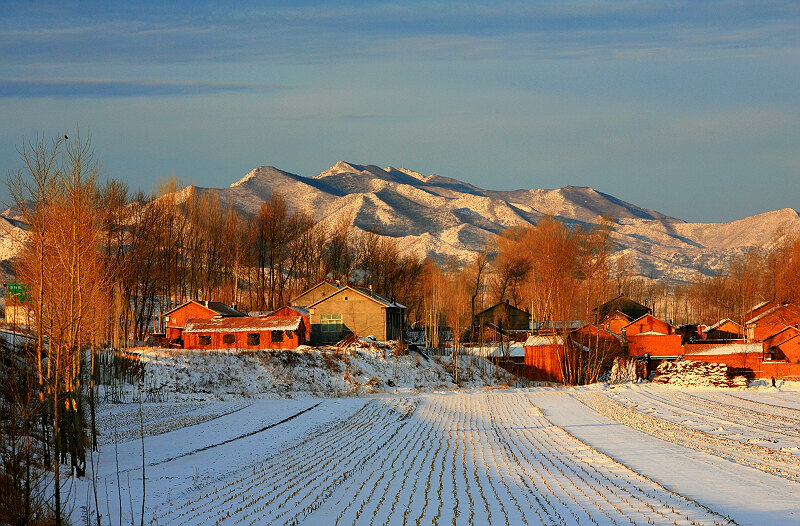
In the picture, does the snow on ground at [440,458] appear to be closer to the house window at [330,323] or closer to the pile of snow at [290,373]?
the pile of snow at [290,373]

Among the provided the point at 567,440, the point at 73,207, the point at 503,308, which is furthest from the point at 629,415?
the point at 503,308

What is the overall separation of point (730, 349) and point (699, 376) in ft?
29.0

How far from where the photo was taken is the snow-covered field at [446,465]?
1486 centimetres

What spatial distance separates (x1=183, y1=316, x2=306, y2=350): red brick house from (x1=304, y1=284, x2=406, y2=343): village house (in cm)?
574

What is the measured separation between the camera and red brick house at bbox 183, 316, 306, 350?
5916 centimetres

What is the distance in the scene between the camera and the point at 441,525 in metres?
13.7

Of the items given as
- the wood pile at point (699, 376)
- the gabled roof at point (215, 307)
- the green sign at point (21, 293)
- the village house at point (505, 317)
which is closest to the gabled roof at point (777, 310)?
the wood pile at point (699, 376)

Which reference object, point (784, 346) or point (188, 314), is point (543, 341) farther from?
point (188, 314)

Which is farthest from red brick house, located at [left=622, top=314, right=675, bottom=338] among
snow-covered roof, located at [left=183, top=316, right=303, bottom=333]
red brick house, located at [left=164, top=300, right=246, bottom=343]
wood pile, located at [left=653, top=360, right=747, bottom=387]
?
red brick house, located at [left=164, top=300, right=246, bottom=343]

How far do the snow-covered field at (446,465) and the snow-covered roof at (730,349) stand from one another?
837 inches

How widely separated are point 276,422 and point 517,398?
713 inches

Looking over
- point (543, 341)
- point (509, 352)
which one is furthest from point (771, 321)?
point (543, 341)

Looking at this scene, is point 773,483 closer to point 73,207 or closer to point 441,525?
point 441,525

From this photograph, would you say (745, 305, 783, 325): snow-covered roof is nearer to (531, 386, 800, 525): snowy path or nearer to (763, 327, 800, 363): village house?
(763, 327, 800, 363): village house
